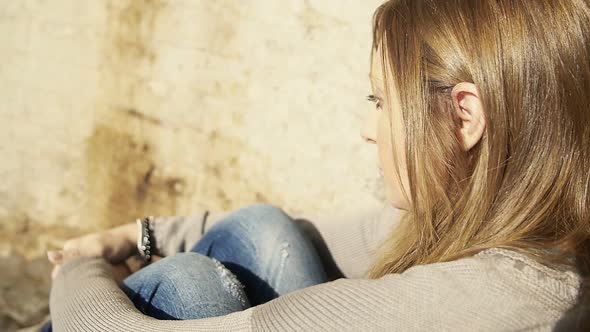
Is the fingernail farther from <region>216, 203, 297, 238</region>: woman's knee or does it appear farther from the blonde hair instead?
the blonde hair

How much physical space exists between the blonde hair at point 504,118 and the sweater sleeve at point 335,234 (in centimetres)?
50

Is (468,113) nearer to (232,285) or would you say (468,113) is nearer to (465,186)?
(465,186)

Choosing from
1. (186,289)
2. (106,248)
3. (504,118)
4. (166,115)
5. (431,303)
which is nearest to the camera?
(431,303)

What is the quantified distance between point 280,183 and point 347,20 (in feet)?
1.83

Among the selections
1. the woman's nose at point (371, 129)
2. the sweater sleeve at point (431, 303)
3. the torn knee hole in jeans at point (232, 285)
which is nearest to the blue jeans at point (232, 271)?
the torn knee hole in jeans at point (232, 285)

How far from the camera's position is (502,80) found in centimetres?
118

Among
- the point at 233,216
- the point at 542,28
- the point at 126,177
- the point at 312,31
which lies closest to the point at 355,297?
the point at 542,28

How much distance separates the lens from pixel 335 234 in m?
1.85

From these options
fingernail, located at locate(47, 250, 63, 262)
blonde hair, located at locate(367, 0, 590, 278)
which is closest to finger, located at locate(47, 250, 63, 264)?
fingernail, located at locate(47, 250, 63, 262)

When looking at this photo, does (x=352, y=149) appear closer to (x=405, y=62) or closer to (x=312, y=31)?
(x=312, y=31)

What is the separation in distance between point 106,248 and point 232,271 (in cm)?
36

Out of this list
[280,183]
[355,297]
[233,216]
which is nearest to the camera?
[355,297]

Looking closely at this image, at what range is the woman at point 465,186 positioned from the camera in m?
→ 1.03

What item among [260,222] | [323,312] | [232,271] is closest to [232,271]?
[232,271]
